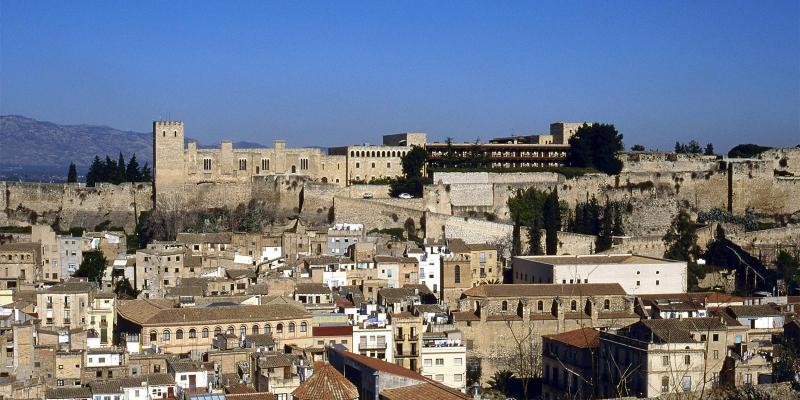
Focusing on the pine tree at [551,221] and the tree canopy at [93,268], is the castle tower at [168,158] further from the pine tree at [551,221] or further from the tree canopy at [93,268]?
the pine tree at [551,221]

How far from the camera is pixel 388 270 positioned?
122ft

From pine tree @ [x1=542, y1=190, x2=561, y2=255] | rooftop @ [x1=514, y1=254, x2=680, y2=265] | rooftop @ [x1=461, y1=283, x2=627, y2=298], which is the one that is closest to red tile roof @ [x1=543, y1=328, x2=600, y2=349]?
rooftop @ [x1=461, y1=283, x2=627, y2=298]

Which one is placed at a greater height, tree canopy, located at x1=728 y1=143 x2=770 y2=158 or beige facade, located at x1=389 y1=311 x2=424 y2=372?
tree canopy, located at x1=728 y1=143 x2=770 y2=158

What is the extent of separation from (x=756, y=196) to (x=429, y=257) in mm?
18556

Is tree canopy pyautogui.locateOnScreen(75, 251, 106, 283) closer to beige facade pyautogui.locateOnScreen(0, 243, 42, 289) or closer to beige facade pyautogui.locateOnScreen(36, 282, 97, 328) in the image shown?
beige facade pyautogui.locateOnScreen(0, 243, 42, 289)

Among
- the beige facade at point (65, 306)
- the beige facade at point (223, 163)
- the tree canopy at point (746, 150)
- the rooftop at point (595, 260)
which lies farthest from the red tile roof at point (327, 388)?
the tree canopy at point (746, 150)

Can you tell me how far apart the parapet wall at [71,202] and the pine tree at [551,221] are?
1482 centimetres

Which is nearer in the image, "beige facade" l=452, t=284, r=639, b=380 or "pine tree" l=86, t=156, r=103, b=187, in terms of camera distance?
"beige facade" l=452, t=284, r=639, b=380

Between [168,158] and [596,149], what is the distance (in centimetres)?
1730

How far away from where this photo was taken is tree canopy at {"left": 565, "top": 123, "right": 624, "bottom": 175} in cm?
5109

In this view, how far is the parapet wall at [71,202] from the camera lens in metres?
46.6

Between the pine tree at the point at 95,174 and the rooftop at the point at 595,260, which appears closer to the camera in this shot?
the rooftop at the point at 595,260

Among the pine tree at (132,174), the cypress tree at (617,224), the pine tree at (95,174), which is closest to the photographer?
the cypress tree at (617,224)

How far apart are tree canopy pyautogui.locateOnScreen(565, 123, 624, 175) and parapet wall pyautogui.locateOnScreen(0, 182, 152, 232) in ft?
56.9
